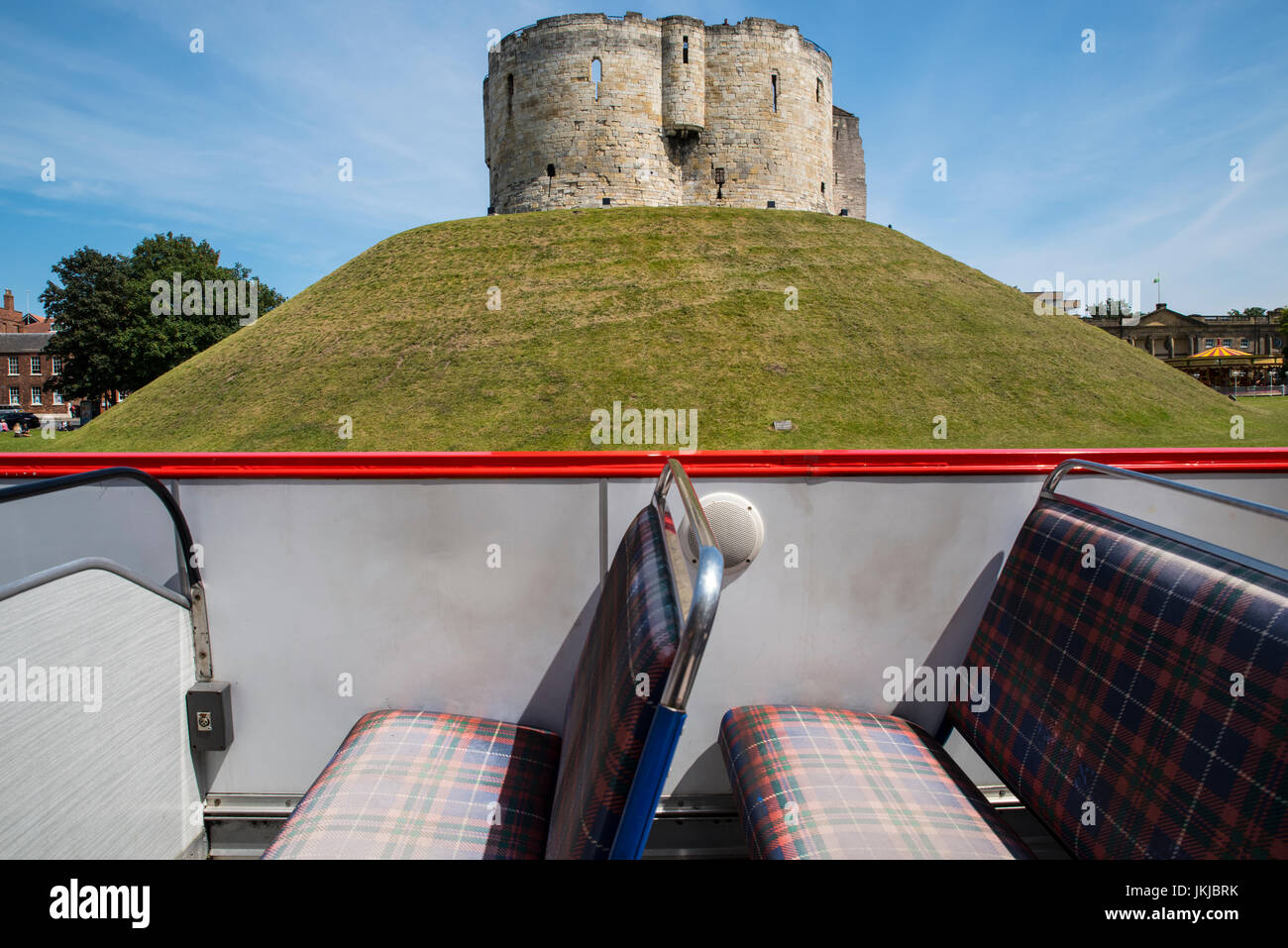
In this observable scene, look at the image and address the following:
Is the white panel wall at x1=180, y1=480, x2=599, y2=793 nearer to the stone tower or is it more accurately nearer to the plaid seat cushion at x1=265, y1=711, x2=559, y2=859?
the plaid seat cushion at x1=265, y1=711, x2=559, y2=859

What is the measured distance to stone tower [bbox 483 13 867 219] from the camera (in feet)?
121

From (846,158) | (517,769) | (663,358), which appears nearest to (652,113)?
(846,158)

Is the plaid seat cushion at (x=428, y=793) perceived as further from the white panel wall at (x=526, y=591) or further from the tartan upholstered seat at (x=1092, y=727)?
the tartan upholstered seat at (x=1092, y=727)

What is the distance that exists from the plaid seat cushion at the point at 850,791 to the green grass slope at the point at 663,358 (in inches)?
600

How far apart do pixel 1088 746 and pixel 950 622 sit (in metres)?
0.86

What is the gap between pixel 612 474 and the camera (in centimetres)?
253

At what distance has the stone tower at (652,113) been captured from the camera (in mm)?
36781

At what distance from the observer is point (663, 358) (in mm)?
22125

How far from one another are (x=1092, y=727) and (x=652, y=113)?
41.3m

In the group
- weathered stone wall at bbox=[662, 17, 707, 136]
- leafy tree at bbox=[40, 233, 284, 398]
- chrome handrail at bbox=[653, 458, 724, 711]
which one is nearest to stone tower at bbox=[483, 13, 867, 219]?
weathered stone wall at bbox=[662, 17, 707, 136]

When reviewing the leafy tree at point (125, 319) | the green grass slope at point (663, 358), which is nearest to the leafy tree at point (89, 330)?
the leafy tree at point (125, 319)

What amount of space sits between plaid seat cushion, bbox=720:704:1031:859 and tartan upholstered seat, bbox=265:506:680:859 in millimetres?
598

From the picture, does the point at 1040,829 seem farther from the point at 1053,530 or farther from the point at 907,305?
the point at 907,305
